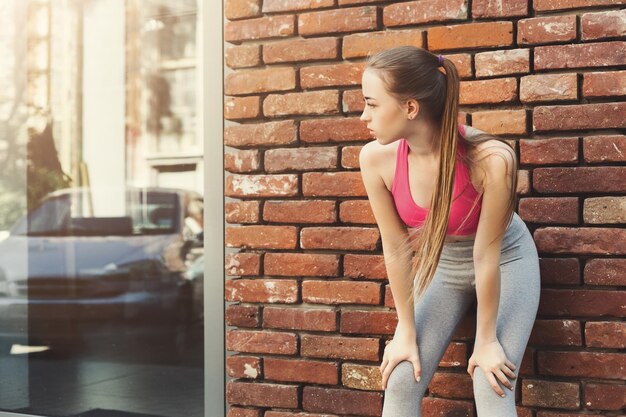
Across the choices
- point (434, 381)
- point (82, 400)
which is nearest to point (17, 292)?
point (82, 400)

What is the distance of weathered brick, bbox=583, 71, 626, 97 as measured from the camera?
2.93 metres

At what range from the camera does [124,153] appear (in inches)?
396

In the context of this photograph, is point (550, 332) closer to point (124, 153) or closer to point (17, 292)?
point (17, 292)

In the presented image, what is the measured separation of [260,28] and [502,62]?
0.93m

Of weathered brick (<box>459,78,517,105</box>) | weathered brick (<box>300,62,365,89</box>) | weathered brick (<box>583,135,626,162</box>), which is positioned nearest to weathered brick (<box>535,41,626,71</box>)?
weathered brick (<box>459,78,517,105</box>)

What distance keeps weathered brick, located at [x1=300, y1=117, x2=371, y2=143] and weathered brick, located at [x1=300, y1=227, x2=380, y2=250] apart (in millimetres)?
327

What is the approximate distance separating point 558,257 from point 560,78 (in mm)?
594

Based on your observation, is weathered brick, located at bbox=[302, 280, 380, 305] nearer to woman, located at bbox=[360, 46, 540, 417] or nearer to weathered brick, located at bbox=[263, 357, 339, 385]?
weathered brick, located at bbox=[263, 357, 339, 385]

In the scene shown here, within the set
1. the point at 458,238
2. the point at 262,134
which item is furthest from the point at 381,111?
the point at 262,134

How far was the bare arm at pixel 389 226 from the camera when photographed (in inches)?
108

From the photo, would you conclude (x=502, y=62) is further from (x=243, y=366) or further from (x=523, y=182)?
(x=243, y=366)

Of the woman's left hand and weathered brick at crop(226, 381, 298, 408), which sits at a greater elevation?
the woman's left hand

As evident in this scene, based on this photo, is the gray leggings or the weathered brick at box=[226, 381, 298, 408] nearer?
the gray leggings

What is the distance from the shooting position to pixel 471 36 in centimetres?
311
